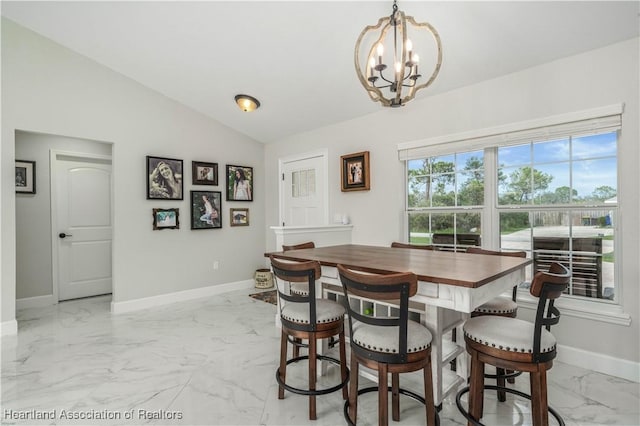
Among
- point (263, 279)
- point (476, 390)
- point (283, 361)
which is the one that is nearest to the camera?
point (476, 390)

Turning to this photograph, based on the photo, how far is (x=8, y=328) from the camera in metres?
3.28

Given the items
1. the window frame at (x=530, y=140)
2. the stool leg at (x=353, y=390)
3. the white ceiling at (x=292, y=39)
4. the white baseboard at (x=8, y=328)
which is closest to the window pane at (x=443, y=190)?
the window frame at (x=530, y=140)

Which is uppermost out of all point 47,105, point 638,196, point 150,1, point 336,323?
point 150,1

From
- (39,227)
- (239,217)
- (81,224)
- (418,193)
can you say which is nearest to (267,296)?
(239,217)

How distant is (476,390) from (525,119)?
225 cm

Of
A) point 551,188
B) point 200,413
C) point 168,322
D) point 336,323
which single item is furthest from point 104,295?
point 551,188

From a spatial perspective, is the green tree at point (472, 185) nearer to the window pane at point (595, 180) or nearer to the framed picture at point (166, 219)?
the window pane at point (595, 180)

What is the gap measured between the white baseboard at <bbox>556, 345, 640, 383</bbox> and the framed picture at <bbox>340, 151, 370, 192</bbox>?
2.44 m

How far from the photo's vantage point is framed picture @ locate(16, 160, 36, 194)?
158 inches

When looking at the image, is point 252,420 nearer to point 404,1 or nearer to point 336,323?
point 336,323

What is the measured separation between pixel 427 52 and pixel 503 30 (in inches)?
23.1

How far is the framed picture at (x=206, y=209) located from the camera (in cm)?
460

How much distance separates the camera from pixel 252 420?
1.88 metres

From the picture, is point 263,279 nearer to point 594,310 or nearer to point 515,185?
point 515,185
